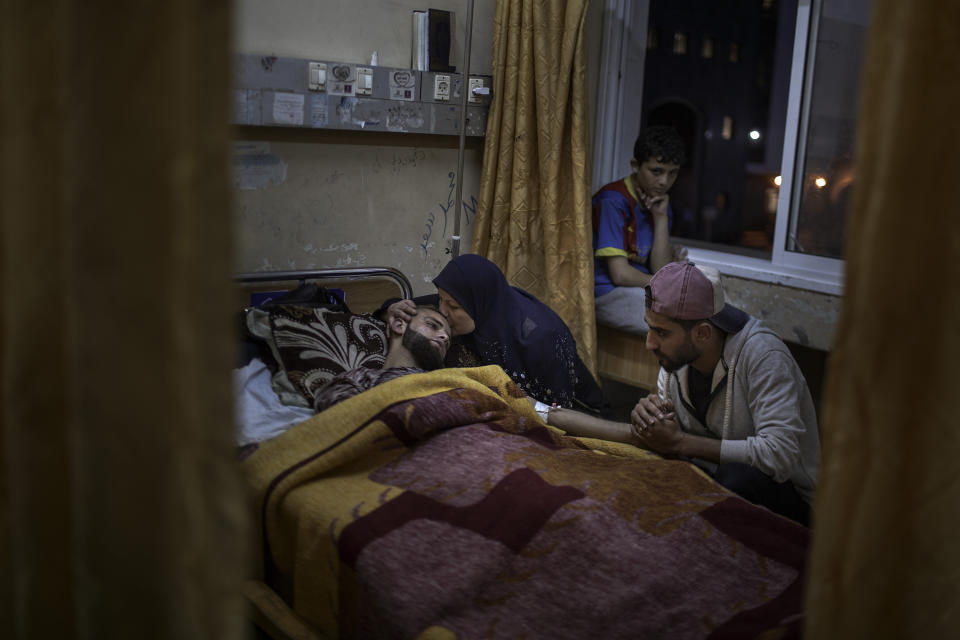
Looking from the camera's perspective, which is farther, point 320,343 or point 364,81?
point 364,81

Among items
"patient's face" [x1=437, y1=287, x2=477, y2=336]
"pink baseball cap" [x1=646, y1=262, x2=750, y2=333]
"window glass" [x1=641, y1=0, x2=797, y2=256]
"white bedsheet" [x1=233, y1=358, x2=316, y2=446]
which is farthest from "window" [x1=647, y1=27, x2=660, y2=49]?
"white bedsheet" [x1=233, y1=358, x2=316, y2=446]

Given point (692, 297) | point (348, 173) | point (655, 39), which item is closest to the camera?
point (692, 297)

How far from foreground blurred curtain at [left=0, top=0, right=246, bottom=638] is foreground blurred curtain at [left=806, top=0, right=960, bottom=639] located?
2.12 feet

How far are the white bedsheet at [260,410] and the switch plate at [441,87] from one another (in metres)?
1.58

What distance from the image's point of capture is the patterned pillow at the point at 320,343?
2.70 metres

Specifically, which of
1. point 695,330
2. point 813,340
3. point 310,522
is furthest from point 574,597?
point 813,340

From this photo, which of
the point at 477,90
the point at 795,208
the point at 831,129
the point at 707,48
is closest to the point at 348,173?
the point at 477,90

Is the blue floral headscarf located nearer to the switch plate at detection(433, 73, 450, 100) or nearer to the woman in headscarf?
the woman in headscarf

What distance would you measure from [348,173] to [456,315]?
95 centimetres

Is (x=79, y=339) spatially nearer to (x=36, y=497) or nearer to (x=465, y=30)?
(x=36, y=497)

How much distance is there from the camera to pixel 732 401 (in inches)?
98.1

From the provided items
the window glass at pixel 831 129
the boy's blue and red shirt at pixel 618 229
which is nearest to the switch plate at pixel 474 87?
the boy's blue and red shirt at pixel 618 229

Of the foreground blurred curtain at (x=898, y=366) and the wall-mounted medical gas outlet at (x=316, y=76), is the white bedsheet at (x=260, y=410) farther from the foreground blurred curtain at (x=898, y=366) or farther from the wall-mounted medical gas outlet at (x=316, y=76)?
the foreground blurred curtain at (x=898, y=366)

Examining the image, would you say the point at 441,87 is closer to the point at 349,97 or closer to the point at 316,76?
the point at 349,97
